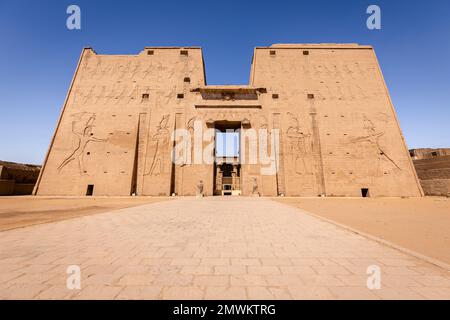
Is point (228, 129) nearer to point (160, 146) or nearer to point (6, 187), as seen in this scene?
point (160, 146)

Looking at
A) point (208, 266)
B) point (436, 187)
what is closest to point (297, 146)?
point (436, 187)

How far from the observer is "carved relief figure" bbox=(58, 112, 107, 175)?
1822 centimetres

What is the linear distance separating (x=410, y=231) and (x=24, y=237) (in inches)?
271

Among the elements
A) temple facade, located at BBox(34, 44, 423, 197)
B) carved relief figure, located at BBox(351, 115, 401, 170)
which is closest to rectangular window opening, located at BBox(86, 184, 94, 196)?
temple facade, located at BBox(34, 44, 423, 197)

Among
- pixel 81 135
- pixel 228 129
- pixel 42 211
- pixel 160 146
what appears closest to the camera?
pixel 42 211

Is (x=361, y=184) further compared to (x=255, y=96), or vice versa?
(x=255, y=96)

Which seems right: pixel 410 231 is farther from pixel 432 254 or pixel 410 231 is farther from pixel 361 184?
pixel 361 184

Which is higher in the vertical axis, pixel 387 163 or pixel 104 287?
pixel 387 163

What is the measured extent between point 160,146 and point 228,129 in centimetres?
658

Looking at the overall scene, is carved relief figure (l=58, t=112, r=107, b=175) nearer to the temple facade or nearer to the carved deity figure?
the temple facade

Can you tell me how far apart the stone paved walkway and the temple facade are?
534 inches

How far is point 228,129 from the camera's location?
20.6 meters

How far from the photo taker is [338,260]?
97.0 inches
